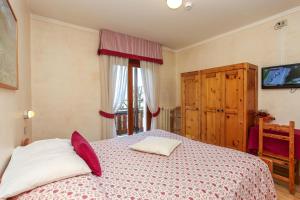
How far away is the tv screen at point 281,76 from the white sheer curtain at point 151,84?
79.7 inches

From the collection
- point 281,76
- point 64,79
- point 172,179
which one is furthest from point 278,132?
point 64,79

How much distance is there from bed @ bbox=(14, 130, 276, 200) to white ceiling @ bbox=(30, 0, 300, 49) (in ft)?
6.20

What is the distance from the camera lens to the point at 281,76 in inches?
93.7

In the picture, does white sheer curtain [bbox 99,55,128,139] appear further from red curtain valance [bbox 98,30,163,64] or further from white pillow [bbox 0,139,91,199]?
white pillow [bbox 0,139,91,199]

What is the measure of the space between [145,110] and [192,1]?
232cm

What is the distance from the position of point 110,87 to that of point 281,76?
109 inches

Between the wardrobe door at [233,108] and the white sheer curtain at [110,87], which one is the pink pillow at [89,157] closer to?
the white sheer curtain at [110,87]

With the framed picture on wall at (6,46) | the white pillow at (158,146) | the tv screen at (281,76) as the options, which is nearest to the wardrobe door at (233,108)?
the tv screen at (281,76)

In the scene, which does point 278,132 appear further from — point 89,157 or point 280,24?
point 89,157

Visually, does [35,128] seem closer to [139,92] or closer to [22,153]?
[22,153]

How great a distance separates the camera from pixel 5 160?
1064 mm

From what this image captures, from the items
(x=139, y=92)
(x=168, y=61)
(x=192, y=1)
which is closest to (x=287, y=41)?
(x=192, y=1)

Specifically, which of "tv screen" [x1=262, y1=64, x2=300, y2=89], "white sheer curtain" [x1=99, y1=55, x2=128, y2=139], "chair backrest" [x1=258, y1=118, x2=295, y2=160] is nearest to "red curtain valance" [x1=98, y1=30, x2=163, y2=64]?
"white sheer curtain" [x1=99, y1=55, x2=128, y2=139]

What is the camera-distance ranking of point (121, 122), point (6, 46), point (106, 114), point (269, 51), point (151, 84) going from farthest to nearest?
point (151, 84) < point (121, 122) < point (106, 114) < point (269, 51) < point (6, 46)
